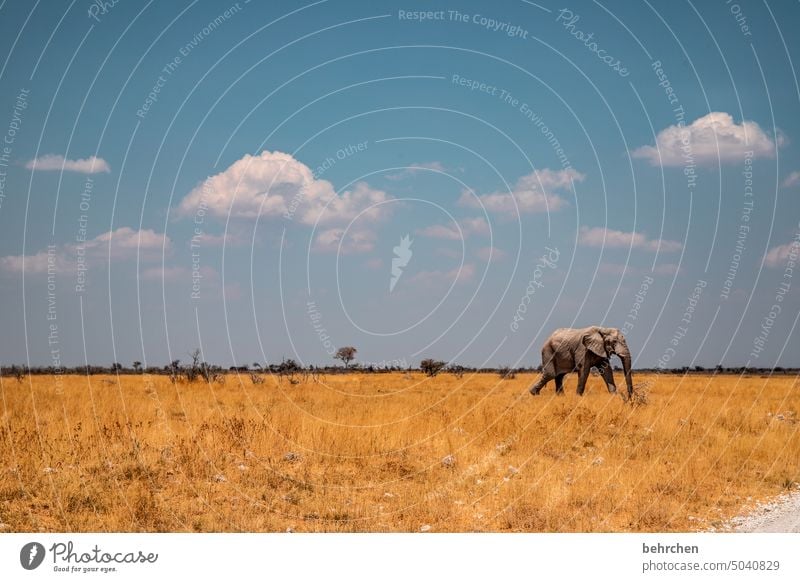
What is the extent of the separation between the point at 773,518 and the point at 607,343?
787 inches

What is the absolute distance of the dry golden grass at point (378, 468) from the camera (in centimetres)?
1191

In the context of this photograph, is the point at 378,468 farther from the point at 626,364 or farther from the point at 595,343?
the point at 595,343

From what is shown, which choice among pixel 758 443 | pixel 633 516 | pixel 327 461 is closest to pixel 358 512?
pixel 327 461

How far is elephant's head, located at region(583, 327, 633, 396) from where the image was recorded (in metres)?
30.8

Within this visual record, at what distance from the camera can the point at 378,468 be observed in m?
14.8

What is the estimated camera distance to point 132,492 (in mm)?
12367

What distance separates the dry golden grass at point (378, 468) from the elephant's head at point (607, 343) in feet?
28.6

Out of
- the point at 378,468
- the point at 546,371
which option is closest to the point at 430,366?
the point at 546,371

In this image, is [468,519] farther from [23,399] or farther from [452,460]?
[23,399]

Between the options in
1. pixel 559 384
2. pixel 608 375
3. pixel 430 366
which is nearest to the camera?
pixel 608 375

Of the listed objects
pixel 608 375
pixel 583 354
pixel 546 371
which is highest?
pixel 583 354

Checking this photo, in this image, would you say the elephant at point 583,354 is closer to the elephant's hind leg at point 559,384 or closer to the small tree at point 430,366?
the elephant's hind leg at point 559,384

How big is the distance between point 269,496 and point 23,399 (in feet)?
43.5
